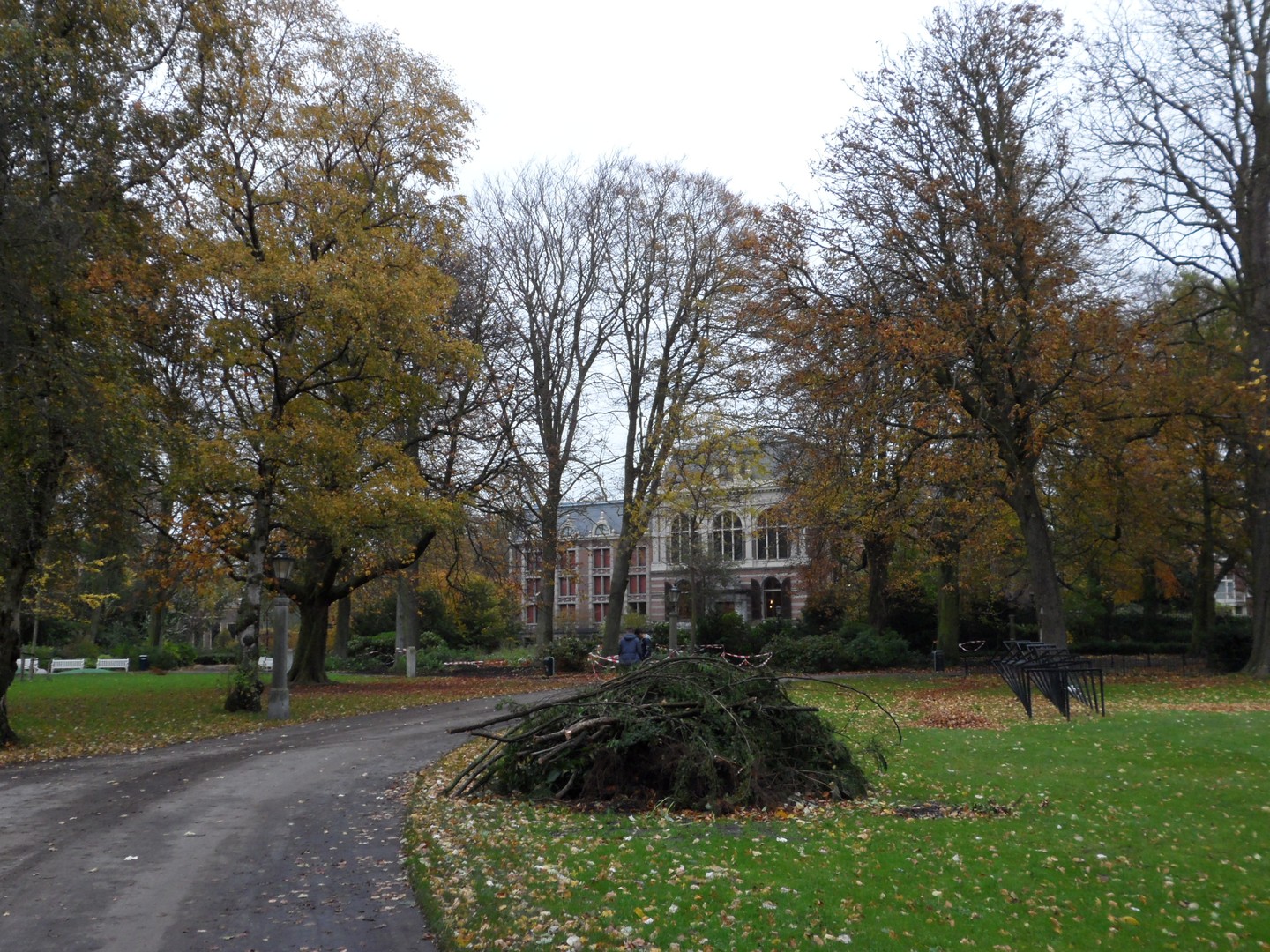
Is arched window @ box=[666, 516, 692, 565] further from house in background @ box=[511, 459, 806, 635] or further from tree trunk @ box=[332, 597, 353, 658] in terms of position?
tree trunk @ box=[332, 597, 353, 658]

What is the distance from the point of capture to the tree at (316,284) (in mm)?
20531

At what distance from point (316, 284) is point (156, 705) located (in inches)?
394

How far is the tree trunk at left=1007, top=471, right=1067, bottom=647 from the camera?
79.8ft

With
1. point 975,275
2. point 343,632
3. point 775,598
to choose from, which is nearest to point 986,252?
point 975,275

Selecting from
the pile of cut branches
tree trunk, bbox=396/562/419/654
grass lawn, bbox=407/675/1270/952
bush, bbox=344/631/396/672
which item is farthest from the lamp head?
bush, bbox=344/631/396/672

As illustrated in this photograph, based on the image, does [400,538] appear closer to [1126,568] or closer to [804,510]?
[804,510]

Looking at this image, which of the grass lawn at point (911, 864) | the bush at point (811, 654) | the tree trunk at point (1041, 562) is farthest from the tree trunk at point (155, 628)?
the grass lawn at point (911, 864)

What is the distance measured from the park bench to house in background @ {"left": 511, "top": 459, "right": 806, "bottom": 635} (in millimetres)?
9612

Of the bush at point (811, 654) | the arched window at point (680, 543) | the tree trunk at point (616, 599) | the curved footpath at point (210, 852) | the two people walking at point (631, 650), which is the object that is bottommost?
the curved footpath at point (210, 852)

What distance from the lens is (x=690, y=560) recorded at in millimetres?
46469

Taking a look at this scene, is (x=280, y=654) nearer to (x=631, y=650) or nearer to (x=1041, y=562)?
(x=631, y=650)

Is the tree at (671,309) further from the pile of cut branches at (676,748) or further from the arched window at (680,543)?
the pile of cut branches at (676,748)

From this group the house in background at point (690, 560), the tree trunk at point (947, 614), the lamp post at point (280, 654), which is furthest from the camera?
the house in background at point (690, 560)

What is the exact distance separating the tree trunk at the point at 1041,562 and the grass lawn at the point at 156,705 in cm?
1291
